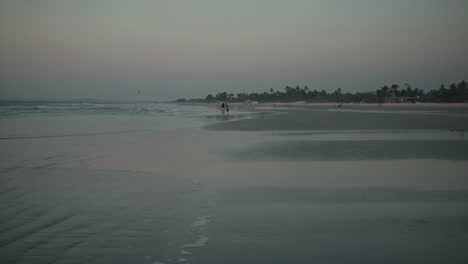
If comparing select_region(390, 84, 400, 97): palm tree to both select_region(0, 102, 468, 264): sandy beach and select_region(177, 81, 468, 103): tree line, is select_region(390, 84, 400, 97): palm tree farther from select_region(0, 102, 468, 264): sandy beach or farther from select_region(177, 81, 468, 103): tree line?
select_region(0, 102, 468, 264): sandy beach

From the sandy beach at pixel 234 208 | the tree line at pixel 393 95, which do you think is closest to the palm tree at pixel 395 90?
the tree line at pixel 393 95

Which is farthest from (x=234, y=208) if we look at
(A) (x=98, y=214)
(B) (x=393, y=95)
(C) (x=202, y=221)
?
(B) (x=393, y=95)

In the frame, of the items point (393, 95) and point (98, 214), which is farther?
point (393, 95)

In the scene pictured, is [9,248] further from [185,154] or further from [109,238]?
[185,154]

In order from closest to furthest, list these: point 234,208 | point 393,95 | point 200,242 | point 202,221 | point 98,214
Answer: point 200,242 < point 202,221 < point 98,214 < point 234,208 < point 393,95

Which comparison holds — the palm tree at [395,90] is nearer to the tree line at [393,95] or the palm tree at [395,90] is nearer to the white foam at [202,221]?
the tree line at [393,95]

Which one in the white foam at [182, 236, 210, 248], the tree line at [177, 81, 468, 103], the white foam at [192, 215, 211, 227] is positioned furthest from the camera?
the tree line at [177, 81, 468, 103]

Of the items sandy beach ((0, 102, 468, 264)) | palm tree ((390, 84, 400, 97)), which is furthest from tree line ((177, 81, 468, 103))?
sandy beach ((0, 102, 468, 264))

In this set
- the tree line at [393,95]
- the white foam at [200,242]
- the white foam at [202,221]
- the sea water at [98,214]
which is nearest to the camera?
the sea water at [98,214]

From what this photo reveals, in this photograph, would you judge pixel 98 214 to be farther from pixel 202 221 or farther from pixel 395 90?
pixel 395 90

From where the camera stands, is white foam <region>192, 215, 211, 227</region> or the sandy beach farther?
white foam <region>192, 215, 211, 227</region>

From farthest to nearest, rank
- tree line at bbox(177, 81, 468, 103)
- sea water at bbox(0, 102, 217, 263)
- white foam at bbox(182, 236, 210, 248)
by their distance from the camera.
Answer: tree line at bbox(177, 81, 468, 103) < white foam at bbox(182, 236, 210, 248) < sea water at bbox(0, 102, 217, 263)

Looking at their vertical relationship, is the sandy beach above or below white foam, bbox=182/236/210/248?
below

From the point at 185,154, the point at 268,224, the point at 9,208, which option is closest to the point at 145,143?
the point at 185,154
